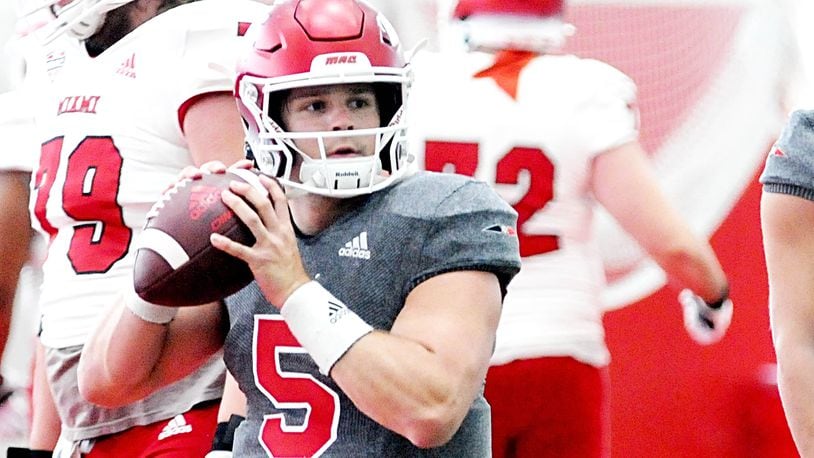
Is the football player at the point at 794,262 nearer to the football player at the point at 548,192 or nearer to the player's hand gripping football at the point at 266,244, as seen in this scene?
the player's hand gripping football at the point at 266,244

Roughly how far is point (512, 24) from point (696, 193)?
81cm

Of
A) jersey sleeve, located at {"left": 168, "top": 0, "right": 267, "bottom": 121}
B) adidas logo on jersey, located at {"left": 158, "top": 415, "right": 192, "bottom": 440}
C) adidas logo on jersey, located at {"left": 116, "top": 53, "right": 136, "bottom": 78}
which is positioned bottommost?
adidas logo on jersey, located at {"left": 158, "top": 415, "right": 192, "bottom": 440}

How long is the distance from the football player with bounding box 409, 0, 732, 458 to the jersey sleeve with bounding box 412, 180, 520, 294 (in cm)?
73

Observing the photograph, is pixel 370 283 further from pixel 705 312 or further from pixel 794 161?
pixel 705 312

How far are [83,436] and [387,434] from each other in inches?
22.4

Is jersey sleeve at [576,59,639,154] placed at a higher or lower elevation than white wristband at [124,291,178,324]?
lower

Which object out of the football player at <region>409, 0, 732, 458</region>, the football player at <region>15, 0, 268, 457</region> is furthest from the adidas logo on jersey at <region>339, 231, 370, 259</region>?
the football player at <region>409, 0, 732, 458</region>

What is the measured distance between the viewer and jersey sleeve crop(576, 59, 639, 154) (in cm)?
213

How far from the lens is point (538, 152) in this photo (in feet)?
6.97

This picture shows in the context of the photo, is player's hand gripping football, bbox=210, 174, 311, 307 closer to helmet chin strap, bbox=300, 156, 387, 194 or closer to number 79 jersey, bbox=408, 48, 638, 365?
helmet chin strap, bbox=300, 156, 387, 194

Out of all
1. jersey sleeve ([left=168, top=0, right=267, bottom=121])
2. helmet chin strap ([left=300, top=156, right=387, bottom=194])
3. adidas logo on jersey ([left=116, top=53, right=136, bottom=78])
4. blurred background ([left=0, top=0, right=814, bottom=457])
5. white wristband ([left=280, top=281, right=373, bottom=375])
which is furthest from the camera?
blurred background ([left=0, top=0, right=814, bottom=457])

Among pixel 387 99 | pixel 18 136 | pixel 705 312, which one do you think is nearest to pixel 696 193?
pixel 705 312

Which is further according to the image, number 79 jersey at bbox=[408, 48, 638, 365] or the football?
number 79 jersey at bbox=[408, 48, 638, 365]

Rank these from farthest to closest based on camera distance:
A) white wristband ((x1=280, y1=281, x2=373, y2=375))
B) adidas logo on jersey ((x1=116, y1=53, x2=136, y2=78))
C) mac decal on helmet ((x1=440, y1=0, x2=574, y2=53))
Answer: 1. mac decal on helmet ((x1=440, y1=0, x2=574, y2=53))
2. adidas logo on jersey ((x1=116, y1=53, x2=136, y2=78))
3. white wristband ((x1=280, y1=281, x2=373, y2=375))
